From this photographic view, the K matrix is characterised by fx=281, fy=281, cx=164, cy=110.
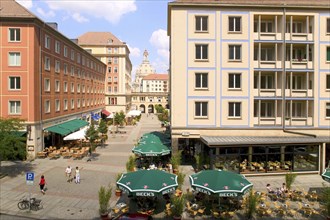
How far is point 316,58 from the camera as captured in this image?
96.3 ft

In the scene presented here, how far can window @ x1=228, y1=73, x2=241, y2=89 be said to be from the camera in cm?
2939

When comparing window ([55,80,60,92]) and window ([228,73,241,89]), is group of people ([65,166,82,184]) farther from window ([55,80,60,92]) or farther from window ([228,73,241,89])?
window ([55,80,60,92])

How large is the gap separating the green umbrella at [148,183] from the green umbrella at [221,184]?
62.0 inches

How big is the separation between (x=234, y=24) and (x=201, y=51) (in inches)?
175

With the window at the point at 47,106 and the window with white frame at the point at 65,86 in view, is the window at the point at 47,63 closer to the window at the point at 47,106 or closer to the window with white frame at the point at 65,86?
the window at the point at 47,106

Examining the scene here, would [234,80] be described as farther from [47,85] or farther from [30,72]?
[47,85]

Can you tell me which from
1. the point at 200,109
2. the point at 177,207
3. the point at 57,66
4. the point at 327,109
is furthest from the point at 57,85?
the point at 327,109

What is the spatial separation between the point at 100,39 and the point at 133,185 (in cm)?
8027

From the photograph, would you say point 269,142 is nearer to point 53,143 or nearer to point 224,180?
point 224,180

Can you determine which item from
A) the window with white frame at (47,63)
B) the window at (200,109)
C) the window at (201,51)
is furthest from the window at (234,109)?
the window with white frame at (47,63)

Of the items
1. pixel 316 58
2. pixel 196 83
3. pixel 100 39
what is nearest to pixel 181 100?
pixel 196 83

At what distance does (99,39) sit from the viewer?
3533 inches

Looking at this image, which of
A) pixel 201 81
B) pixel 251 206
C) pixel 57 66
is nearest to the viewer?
pixel 251 206

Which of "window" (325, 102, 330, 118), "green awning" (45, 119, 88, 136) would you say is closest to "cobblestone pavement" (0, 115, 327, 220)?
"green awning" (45, 119, 88, 136)
